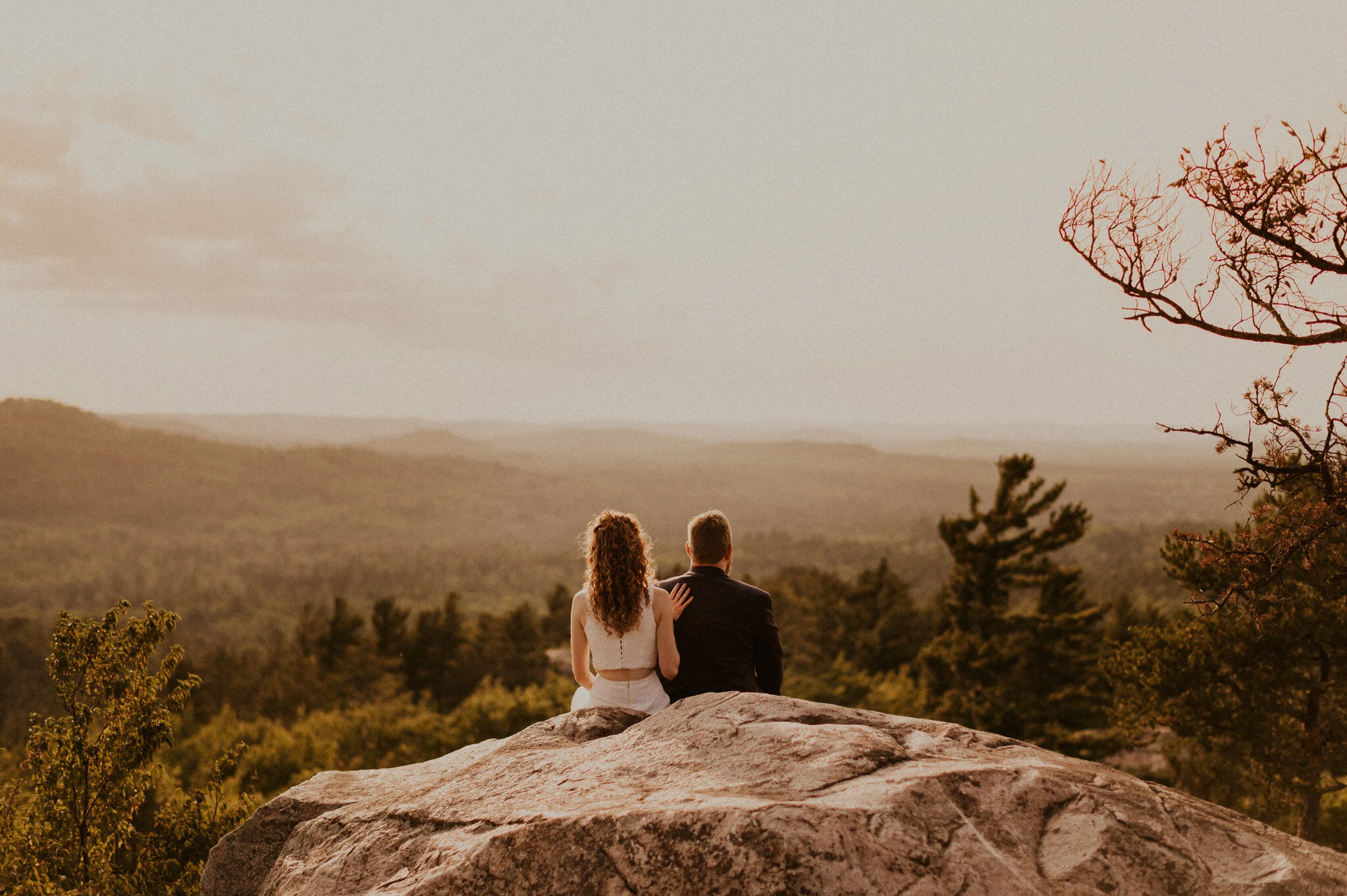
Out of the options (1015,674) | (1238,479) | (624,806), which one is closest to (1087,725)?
(1015,674)

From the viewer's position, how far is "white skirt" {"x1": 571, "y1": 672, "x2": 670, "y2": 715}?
25.3 feet

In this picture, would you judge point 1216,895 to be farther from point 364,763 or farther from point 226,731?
point 226,731

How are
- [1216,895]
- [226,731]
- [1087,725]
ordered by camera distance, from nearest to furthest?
[1216,895], [1087,725], [226,731]

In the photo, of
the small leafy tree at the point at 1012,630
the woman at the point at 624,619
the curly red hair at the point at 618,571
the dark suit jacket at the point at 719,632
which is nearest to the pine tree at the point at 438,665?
the small leafy tree at the point at 1012,630

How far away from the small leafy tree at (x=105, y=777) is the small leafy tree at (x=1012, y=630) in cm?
2543

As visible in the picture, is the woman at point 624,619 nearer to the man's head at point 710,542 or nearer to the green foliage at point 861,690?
the man's head at point 710,542

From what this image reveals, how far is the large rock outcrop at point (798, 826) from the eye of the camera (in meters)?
4.87

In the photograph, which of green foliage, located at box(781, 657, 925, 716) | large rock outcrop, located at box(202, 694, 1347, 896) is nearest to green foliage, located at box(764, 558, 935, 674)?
green foliage, located at box(781, 657, 925, 716)

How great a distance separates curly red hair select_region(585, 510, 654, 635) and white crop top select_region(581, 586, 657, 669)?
0.06m

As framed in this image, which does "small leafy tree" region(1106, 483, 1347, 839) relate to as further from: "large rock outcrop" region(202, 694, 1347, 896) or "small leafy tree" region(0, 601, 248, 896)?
"small leafy tree" region(0, 601, 248, 896)

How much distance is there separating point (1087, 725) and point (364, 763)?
34.8 m

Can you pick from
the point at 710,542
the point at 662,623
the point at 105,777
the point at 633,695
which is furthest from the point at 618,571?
the point at 105,777

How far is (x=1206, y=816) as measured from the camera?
18.0 ft

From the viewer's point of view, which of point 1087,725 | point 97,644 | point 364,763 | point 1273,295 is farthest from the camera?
point 364,763
